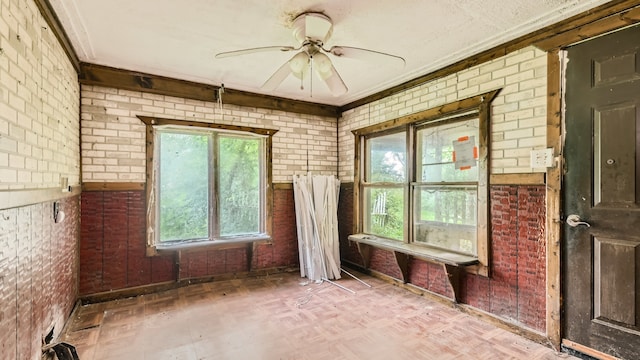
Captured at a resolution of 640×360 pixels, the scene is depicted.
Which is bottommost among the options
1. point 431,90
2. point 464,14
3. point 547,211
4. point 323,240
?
point 323,240

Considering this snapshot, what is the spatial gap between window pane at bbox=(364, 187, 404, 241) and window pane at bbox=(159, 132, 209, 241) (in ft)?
7.46

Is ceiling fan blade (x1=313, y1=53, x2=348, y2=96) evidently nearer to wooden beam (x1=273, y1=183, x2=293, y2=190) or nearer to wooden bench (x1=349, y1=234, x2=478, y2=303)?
wooden bench (x1=349, y1=234, x2=478, y2=303)

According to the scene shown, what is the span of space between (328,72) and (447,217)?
2.08m

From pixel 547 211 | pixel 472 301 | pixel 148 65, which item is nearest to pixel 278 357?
pixel 472 301

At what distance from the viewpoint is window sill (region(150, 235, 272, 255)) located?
148 inches

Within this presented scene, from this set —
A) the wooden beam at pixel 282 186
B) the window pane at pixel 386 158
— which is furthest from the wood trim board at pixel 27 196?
the window pane at pixel 386 158

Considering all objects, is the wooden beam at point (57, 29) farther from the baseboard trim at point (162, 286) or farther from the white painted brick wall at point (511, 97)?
the white painted brick wall at point (511, 97)

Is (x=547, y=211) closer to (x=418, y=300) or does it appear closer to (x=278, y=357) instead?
(x=418, y=300)

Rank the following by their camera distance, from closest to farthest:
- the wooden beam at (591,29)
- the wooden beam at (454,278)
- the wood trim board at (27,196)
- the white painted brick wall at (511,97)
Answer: the wood trim board at (27,196), the wooden beam at (591,29), the white painted brick wall at (511,97), the wooden beam at (454,278)

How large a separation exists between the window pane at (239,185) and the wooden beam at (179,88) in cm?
54

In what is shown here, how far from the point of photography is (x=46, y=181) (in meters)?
2.27

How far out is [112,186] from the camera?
3.55 m

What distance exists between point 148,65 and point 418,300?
398 cm

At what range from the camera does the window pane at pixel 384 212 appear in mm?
4105
